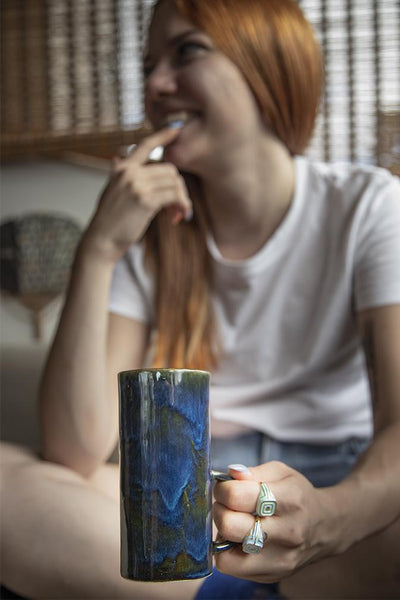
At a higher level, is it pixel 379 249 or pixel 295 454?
pixel 379 249

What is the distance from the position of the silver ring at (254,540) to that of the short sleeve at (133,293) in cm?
79

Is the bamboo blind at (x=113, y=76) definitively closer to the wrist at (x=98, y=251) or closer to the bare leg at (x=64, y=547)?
the wrist at (x=98, y=251)

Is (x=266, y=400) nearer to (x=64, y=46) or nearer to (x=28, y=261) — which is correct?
(x=28, y=261)

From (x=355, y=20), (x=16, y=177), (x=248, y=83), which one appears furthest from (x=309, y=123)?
(x=16, y=177)

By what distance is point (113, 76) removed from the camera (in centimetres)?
227

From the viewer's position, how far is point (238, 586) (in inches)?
37.9

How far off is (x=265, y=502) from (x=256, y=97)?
87 centimetres

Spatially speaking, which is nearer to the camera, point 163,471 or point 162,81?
point 163,471

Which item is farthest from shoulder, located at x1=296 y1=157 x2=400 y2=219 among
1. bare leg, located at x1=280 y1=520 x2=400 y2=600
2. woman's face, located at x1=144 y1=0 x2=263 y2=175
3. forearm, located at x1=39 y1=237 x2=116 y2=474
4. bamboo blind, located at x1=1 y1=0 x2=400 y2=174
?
bamboo blind, located at x1=1 y1=0 x2=400 y2=174

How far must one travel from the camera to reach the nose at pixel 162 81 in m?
1.33

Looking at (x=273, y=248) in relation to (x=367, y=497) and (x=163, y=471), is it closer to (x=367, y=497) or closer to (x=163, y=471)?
(x=367, y=497)

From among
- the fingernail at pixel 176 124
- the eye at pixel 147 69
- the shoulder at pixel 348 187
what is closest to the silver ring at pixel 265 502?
the shoulder at pixel 348 187

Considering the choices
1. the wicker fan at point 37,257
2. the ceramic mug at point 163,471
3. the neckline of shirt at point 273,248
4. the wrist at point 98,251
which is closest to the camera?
the ceramic mug at point 163,471

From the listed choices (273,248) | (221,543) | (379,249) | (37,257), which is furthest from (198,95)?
(37,257)
